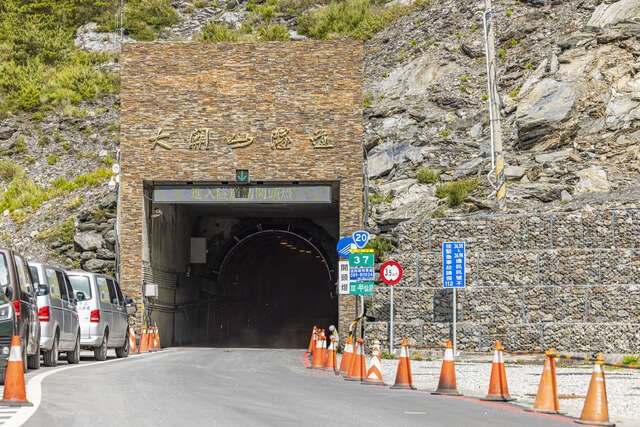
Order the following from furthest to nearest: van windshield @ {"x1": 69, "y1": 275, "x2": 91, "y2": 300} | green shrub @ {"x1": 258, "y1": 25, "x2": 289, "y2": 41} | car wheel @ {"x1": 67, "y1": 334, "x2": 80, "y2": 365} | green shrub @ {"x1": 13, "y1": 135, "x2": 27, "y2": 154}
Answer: green shrub @ {"x1": 258, "y1": 25, "x2": 289, "y2": 41} < green shrub @ {"x1": 13, "y1": 135, "x2": 27, "y2": 154} < van windshield @ {"x1": 69, "y1": 275, "x2": 91, "y2": 300} < car wheel @ {"x1": 67, "y1": 334, "x2": 80, "y2": 365}

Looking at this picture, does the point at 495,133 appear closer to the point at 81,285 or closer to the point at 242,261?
the point at 81,285

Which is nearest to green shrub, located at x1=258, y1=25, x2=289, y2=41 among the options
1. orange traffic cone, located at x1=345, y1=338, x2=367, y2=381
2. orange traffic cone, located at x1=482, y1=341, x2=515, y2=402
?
orange traffic cone, located at x1=345, y1=338, x2=367, y2=381

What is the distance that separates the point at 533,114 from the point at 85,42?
145ft

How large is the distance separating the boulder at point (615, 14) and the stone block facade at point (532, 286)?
719 inches

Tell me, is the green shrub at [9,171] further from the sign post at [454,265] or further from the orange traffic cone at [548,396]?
the orange traffic cone at [548,396]

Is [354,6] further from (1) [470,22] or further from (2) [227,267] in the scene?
(2) [227,267]

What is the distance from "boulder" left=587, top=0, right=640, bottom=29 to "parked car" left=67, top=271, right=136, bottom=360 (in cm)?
2920

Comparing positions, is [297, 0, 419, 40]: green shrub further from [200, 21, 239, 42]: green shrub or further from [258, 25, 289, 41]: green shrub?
[200, 21, 239, 42]: green shrub

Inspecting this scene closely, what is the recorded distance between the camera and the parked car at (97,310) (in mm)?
23375

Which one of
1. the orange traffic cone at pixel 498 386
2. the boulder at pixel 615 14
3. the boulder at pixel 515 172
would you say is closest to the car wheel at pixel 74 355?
the orange traffic cone at pixel 498 386

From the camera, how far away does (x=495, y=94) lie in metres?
35.3

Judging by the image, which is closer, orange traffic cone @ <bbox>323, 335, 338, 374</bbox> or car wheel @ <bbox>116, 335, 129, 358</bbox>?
orange traffic cone @ <bbox>323, 335, 338, 374</bbox>

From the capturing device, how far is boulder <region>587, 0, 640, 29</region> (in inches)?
1759

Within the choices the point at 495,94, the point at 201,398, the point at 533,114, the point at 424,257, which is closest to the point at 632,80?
the point at 533,114
